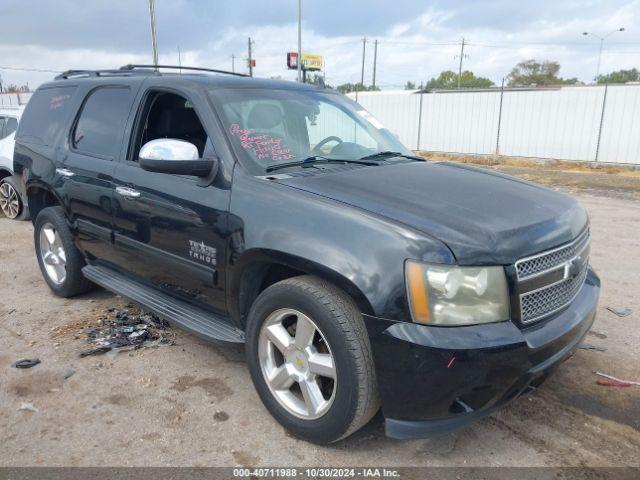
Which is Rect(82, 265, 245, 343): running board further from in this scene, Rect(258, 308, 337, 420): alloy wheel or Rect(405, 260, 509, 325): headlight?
Rect(405, 260, 509, 325): headlight

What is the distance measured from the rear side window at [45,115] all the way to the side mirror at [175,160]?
2011 mm

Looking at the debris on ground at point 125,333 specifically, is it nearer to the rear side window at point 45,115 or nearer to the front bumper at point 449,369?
the rear side window at point 45,115

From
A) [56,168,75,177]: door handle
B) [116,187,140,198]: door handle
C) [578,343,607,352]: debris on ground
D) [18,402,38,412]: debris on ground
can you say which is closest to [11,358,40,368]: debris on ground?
[18,402,38,412]: debris on ground

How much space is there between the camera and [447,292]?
2156 millimetres

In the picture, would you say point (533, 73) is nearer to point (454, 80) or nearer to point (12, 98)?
point (454, 80)

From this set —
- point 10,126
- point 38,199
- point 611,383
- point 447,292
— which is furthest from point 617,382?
point 10,126

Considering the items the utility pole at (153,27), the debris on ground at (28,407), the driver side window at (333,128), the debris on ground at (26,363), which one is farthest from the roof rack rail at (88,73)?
the utility pole at (153,27)

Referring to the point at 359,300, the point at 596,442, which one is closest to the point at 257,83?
the point at 359,300

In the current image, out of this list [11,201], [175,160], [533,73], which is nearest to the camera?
[175,160]

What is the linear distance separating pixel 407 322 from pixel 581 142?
1768 centimetres

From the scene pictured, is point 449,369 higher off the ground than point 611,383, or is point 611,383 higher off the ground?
point 449,369

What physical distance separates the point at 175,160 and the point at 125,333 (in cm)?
169

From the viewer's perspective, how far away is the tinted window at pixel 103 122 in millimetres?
3781

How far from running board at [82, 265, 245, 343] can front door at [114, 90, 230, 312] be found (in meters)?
0.07
